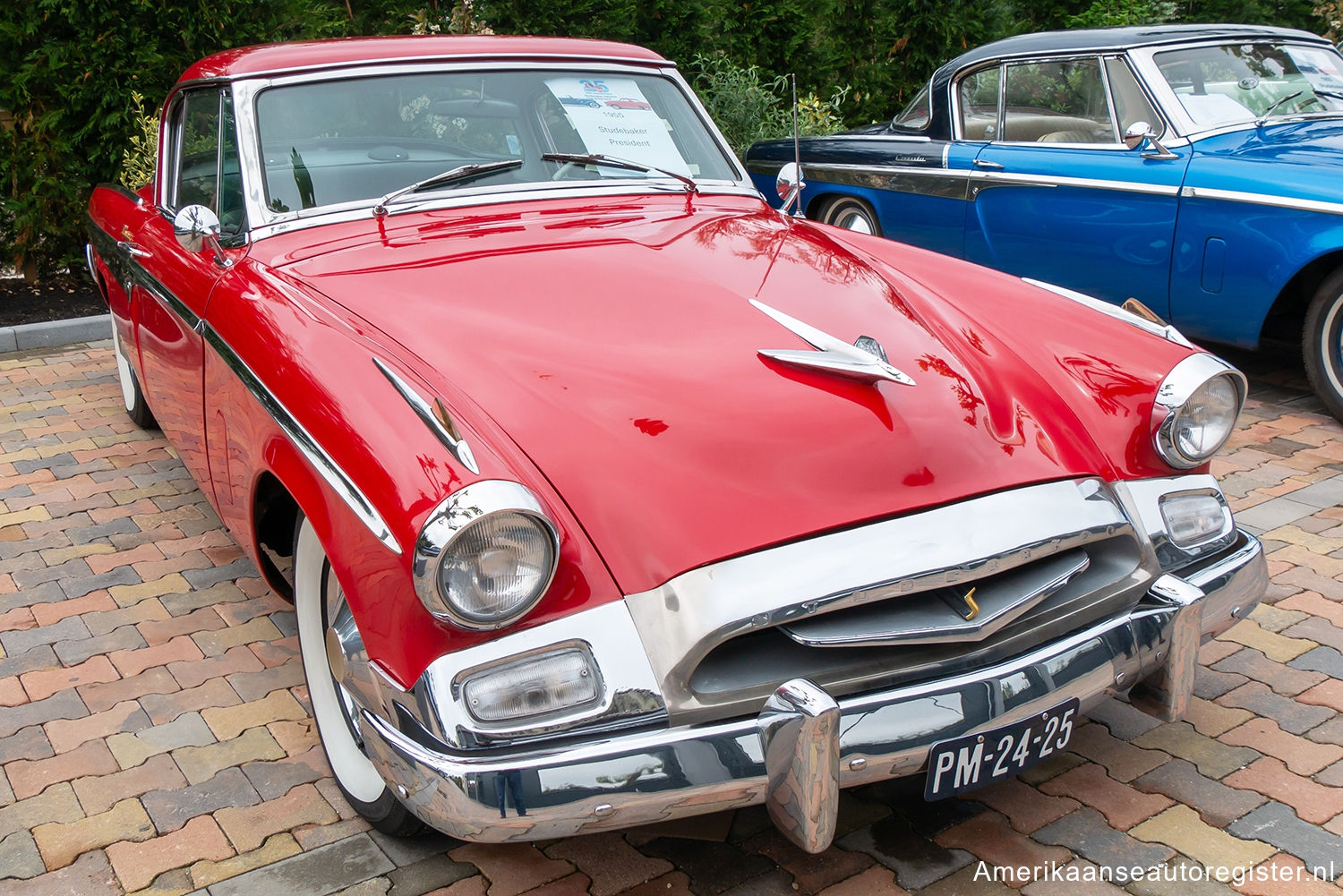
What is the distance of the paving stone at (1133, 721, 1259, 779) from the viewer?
242 centimetres

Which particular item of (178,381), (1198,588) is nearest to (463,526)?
(1198,588)

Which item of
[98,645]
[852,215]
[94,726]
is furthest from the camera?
[852,215]

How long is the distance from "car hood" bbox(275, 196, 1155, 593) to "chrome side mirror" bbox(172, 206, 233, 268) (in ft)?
1.35

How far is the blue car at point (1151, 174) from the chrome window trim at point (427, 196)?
236cm

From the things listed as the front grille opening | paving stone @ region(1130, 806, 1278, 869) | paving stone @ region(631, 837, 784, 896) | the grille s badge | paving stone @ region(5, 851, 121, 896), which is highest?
the grille s badge

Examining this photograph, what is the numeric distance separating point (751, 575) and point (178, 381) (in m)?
2.10

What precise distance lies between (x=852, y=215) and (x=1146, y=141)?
6.62ft

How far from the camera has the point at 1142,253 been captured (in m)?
4.98

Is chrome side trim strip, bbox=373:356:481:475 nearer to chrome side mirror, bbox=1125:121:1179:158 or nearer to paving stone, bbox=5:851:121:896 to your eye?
paving stone, bbox=5:851:121:896

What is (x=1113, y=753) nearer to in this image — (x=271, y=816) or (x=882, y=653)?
(x=882, y=653)

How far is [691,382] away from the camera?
7.08ft

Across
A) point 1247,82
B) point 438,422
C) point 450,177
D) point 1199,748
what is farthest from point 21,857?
point 1247,82

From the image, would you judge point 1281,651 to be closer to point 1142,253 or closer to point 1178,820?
point 1178,820

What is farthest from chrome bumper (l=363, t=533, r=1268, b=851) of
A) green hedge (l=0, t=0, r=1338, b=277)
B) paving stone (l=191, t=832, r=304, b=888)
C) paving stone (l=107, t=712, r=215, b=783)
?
green hedge (l=0, t=0, r=1338, b=277)
